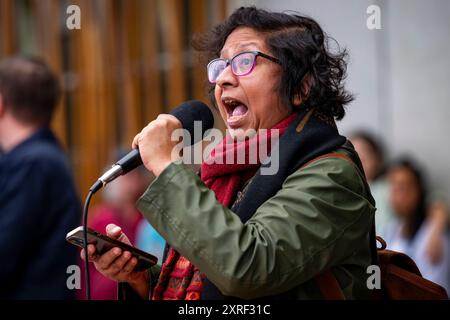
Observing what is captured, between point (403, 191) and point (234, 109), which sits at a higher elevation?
point (234, 109)

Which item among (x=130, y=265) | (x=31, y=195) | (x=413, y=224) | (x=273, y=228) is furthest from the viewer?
(x=413, y=224)

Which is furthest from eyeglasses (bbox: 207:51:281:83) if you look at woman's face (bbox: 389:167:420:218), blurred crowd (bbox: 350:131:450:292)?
woman's face (bbox: 389:167:420:218)

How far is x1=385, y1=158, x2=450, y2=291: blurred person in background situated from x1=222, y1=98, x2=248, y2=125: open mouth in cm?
271

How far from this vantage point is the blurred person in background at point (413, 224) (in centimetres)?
513

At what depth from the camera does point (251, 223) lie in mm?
2213

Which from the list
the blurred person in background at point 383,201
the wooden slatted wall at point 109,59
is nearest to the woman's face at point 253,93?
the blurred person in background at point 383,201

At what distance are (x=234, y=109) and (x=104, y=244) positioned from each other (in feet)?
1.83

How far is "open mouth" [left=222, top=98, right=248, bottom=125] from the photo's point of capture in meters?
2.54

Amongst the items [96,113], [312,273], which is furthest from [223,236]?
[96,113]

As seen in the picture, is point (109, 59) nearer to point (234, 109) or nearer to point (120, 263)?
point (234, 109)

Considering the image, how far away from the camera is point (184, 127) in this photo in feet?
7.92

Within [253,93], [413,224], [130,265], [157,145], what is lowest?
[413,224]

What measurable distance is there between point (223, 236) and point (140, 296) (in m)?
0.67

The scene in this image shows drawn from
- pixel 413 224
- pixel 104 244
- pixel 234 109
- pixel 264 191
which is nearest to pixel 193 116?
pixel 234 109
